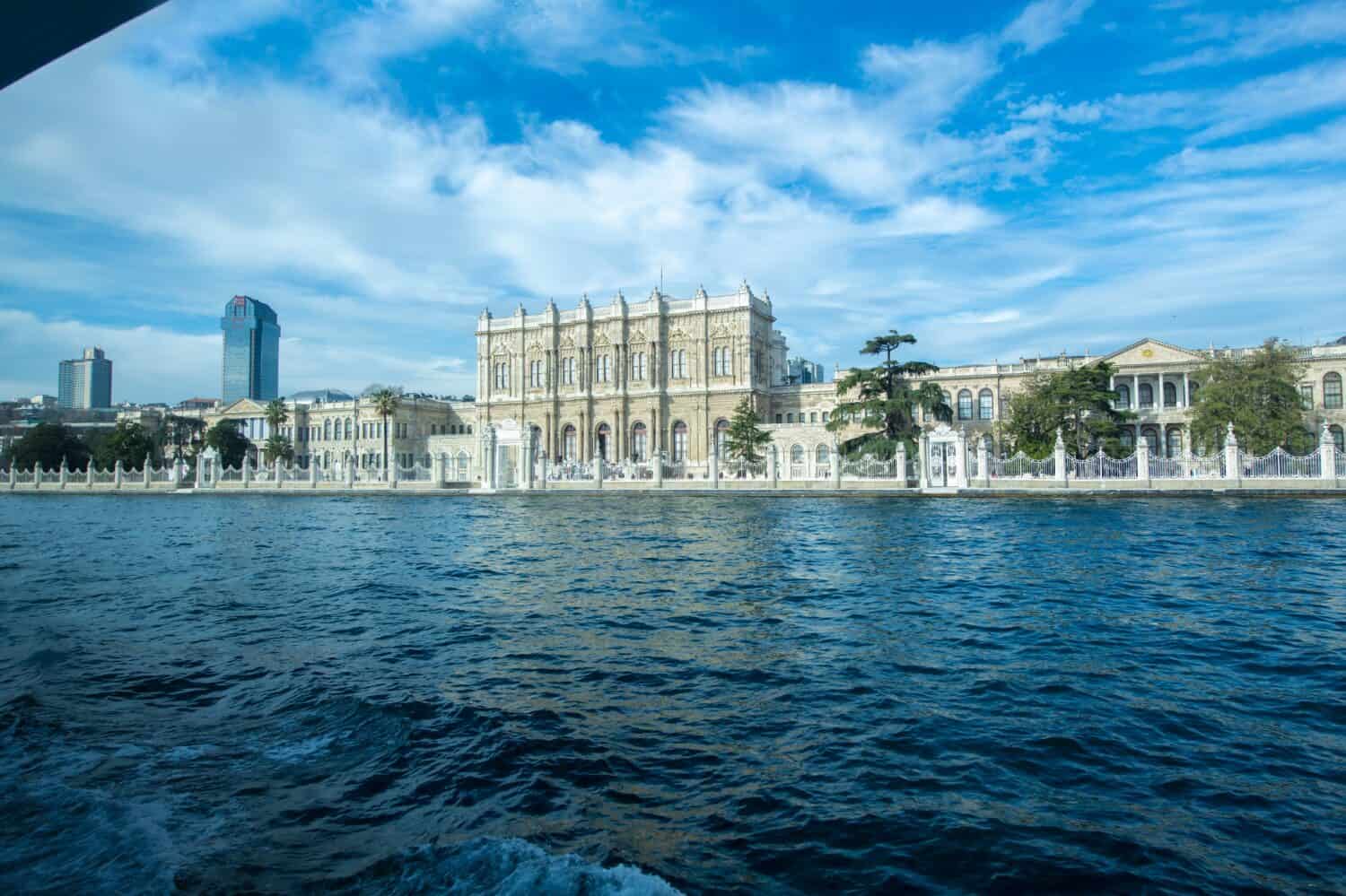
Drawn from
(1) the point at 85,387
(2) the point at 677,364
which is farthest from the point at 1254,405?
(1) the point at 85,387

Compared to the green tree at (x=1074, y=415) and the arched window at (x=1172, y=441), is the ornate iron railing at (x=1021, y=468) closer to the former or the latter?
the green tree at (x=1074, y=415)

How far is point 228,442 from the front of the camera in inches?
2325

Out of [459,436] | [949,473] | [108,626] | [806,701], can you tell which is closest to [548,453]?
[459,436]

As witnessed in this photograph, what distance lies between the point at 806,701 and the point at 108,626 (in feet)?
24.7

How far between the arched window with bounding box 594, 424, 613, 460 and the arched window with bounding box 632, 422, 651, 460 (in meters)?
1.69

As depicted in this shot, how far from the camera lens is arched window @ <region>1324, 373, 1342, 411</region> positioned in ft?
133

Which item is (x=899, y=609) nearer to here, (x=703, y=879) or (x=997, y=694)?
(x=997, y=694)

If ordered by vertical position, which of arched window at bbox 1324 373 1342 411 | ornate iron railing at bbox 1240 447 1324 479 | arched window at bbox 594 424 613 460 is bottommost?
ornate iron railing at bbox 1240 447 1324 479

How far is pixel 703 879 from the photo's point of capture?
10.5ft

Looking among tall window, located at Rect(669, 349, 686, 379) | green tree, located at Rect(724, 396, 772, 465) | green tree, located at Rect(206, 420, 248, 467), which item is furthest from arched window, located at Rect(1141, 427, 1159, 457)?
green tree, located at Rect(206, 420, 248, 467)

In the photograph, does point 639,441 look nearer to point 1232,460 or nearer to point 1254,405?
point 1254,405

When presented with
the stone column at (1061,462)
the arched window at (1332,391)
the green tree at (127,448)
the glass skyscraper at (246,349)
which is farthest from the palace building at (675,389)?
the glass skyscraper at (246,349)

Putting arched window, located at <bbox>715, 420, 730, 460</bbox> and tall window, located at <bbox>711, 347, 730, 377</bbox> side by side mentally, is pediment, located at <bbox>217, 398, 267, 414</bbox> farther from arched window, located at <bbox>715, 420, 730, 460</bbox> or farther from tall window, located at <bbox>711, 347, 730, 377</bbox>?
arched window, located at <bbox>715, 420, 730, 460</bbox>

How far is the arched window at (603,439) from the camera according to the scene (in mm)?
53688
